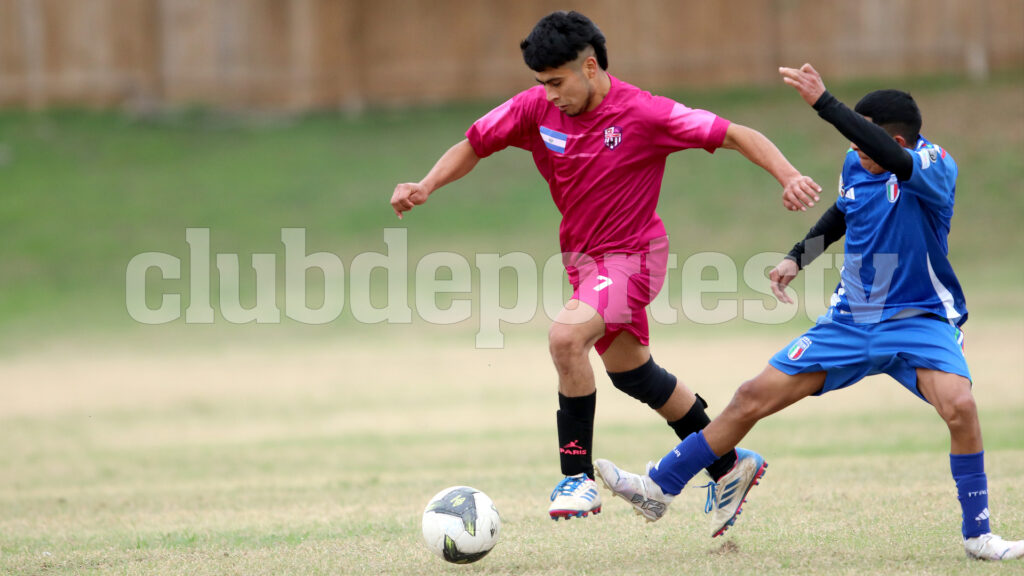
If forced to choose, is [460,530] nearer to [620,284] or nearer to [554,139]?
[620,284]

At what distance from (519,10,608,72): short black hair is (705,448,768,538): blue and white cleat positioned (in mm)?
2084

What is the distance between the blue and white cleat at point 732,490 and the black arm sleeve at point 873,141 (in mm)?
1582

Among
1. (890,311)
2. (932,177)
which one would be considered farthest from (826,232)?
(932,177)

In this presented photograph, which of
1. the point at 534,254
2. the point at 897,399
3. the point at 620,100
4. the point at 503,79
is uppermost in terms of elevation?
the point at 503,79

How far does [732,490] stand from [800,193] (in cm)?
147

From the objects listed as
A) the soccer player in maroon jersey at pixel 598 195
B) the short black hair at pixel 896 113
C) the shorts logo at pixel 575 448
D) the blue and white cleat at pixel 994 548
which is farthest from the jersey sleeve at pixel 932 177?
the shorts logo at pixel 575 448

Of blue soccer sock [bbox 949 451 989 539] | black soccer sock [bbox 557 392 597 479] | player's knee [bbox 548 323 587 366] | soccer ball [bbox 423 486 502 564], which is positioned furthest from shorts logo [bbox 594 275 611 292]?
blue soccer sock [bbox 949 451 989 539]

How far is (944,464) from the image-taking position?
805 centimetres

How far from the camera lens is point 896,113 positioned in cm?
537

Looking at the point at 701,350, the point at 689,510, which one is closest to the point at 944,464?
the point at 689,510

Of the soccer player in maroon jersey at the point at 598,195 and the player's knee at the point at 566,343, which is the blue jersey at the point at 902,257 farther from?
the player's knee at the point at 566,343

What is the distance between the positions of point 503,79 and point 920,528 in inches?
807

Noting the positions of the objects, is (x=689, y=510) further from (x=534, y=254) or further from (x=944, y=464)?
(x=534, y=254)

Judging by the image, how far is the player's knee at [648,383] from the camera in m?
6.21
